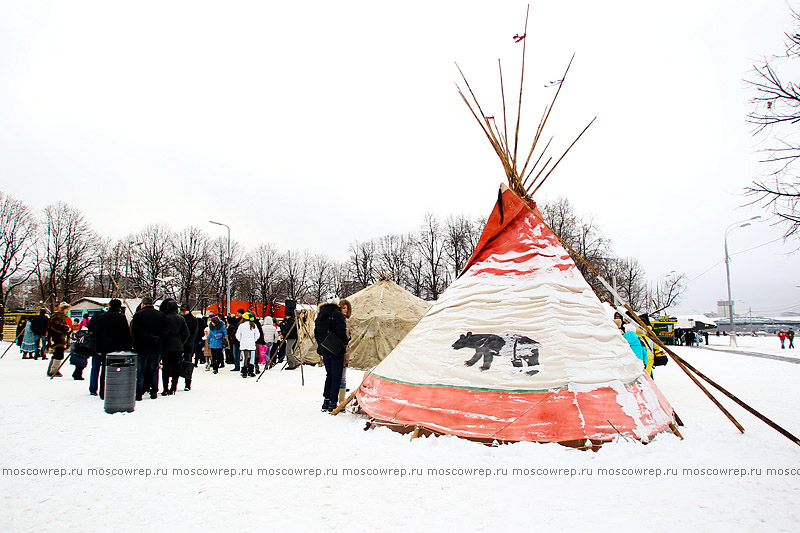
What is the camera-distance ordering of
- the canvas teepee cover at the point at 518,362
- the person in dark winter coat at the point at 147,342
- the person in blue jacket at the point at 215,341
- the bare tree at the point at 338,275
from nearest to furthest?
the canvas teepee cover at the point at 518,362
the person in dark winter coat at the point at 147,342
the person in blue jacket at the point at 215,341
the bare tree at the point at 338,275

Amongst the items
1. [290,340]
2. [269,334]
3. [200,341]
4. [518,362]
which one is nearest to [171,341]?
[269,334]

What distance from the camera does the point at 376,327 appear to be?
578 inches

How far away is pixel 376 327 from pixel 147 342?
7.74m

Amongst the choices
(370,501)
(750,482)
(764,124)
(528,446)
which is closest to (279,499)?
(370,501)

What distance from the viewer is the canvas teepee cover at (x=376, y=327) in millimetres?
14461

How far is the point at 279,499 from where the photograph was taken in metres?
3.72

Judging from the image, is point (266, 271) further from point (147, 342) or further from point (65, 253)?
point (147, 342)

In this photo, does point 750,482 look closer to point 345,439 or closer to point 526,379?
point 526,379

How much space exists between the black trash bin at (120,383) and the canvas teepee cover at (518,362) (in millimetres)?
3629

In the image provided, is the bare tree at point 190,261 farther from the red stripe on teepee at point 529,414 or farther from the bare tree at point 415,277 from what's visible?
the red stripe on teepee at point 529,414

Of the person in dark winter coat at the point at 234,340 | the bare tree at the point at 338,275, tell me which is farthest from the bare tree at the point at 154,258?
the person in dark winter coat at the point at 234,340

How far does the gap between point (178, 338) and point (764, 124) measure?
11.9 m

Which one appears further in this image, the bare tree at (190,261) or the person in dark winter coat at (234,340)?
the bare tree at (190,261)

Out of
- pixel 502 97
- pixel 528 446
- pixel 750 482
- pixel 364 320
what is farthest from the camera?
pixel 364 320
